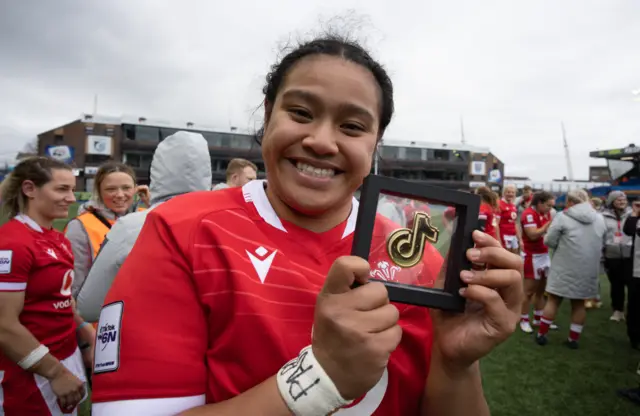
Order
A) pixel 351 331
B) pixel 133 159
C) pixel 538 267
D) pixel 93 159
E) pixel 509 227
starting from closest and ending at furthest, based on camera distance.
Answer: pixel 351 331 → pixel 538 267 → pixel 509 227 → pixel 93 159 → pixel 133 159

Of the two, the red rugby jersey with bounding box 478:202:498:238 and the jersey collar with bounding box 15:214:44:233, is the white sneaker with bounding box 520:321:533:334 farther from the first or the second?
the jersey collar with bounding box 15:214:44:233

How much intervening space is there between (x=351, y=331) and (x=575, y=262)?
218 inches

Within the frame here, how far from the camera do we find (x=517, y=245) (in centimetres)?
690

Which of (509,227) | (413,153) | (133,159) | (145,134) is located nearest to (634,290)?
(509,227)

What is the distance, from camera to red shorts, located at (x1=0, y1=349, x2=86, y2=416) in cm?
205

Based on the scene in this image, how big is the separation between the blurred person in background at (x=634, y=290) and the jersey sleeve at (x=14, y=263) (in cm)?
579

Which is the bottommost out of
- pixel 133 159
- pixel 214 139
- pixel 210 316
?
pixel 210 316

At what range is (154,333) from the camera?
0.87 m

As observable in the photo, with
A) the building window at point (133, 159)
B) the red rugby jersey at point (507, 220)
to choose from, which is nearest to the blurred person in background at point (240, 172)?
the red rugby jersey at point (507, 220)

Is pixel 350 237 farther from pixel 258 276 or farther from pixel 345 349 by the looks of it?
pixel 345 349

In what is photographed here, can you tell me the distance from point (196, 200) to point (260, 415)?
2.03 feet

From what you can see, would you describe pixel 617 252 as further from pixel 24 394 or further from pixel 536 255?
pixel 24 394

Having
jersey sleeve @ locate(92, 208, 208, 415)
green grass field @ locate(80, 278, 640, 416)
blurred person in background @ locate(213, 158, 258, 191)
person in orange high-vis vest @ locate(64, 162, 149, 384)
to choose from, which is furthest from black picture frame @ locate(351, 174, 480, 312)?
blurred person in background @ locate(213, 158, 258, 191)

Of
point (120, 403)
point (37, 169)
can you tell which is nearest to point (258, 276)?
point (120, 403)
